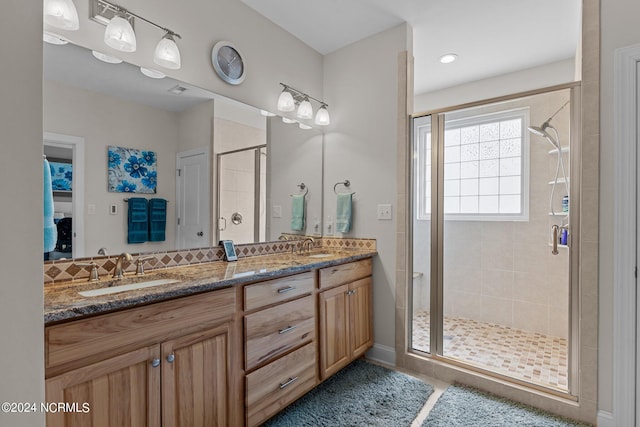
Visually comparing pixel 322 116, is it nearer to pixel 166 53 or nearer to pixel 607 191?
pixel 166 53

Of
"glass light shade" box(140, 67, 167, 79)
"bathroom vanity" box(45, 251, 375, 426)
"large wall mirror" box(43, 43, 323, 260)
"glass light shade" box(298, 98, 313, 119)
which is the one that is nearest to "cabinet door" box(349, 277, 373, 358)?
"bathroom vanity" box(45, 251, 375, 426)

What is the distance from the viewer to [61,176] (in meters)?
1.41

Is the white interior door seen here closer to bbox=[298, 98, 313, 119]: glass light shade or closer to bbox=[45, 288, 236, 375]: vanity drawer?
bbox=[45, 288, 236, 375]: vanity drawer

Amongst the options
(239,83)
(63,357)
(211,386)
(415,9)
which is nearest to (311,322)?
(211,386)

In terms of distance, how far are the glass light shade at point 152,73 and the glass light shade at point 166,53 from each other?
46mm

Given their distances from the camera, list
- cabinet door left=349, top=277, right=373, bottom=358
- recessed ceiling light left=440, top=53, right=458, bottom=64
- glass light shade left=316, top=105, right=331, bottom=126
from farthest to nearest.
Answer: recessed ceiling light left=440, top=53, right=458, bottom=64 < glass light shade left=316, top=105, right=331, bottom=126 < cabinet door left=349, top=277, right=373, bottom=358

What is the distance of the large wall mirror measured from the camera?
1433 mm

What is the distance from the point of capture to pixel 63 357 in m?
0.97

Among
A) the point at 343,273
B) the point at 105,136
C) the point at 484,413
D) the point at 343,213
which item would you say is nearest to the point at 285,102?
the point at 343,213

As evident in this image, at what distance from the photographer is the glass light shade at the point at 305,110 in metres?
2.54

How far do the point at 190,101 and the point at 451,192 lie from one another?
197cm

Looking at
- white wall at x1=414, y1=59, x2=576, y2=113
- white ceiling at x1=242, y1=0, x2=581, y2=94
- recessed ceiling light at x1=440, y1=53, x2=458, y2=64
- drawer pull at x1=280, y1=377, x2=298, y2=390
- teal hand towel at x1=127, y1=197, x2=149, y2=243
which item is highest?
white ceiling at x1=242, y1=0, x2=581, y2=94

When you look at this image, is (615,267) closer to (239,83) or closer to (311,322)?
(311,322)

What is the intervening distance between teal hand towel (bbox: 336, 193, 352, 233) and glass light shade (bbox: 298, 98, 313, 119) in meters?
0.70
